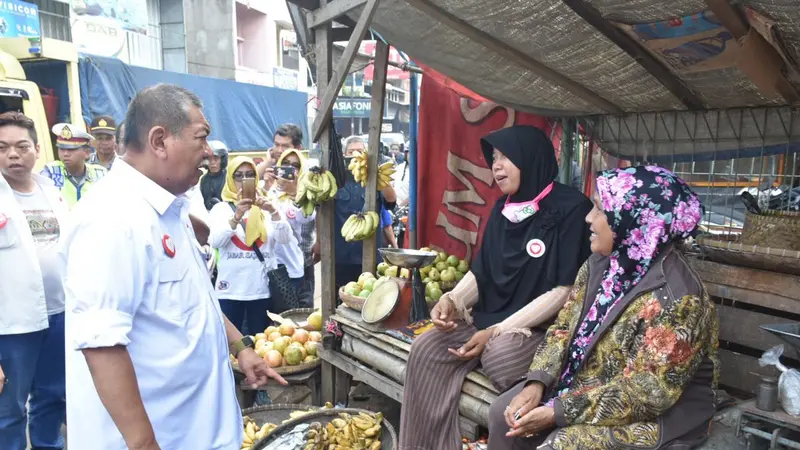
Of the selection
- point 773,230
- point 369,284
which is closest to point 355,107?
point 369,284

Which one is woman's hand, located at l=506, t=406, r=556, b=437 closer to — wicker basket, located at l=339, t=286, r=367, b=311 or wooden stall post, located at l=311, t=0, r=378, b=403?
wicker basket, located at l=339, t=286, r=367, b=311

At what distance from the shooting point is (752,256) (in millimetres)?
2566

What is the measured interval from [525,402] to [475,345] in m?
0.53

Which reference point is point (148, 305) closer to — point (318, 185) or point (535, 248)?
point (535, 248)

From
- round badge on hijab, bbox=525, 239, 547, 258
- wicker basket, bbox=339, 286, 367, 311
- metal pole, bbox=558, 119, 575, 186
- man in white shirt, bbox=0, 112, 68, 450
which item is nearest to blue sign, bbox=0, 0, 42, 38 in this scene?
man in white shirt, bbox=0, 112, 68, 450

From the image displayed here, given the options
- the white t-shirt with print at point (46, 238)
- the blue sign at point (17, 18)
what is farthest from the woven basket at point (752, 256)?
the blue sign at point (17, 18)

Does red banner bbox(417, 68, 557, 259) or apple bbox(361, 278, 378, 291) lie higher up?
red banner bbox(417, 68, 557, 259)

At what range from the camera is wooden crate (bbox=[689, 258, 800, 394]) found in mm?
2473

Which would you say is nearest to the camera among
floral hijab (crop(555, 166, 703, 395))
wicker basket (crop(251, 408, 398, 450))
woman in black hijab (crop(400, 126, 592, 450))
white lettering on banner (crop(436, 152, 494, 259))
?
floral hijab (crop(555, 166, 703, 395))

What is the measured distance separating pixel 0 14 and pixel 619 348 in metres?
13.2

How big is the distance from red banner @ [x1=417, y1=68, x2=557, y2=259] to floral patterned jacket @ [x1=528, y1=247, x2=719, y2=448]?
2469mm

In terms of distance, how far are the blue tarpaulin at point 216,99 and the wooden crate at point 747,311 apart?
7799mm

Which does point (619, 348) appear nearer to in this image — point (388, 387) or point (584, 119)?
point (388, 387)

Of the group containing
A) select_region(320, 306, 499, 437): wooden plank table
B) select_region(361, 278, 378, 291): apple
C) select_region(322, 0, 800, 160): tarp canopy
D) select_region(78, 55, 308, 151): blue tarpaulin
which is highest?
select_region(78, 55, 308, 151): blue tarpaulin
